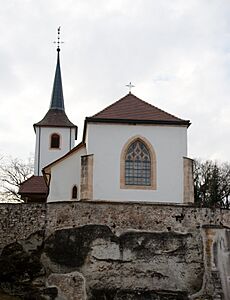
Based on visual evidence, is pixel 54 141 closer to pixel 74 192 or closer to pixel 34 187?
pixel 34 187

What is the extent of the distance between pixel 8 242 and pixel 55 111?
23.8 meters

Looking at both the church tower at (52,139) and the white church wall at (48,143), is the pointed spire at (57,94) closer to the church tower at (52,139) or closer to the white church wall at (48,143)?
the church tower at (52,139)

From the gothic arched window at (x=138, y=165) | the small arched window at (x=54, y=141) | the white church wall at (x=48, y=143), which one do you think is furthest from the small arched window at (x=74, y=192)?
the small arched window at (x=54, y=141)

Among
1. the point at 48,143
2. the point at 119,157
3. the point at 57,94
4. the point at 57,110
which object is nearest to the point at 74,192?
the point at 119,157

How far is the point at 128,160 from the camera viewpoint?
25719 millimetres

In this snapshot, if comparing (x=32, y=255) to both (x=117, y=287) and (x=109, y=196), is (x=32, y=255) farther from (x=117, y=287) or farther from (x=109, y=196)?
(x=109, y=196)

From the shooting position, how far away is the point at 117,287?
19.6m

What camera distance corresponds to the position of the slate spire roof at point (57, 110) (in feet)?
135

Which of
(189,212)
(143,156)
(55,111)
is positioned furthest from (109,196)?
(55,111)

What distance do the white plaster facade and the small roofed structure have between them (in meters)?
8.68

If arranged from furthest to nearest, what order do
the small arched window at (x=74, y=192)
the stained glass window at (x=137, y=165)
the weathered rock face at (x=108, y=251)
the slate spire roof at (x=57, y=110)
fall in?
the slate spire roof at (x=57, y=110)
the small arched window at (x=74, y=192)
the stained glass window at (x=137, y=165)
the weathered rock face at (x=108, y=251)

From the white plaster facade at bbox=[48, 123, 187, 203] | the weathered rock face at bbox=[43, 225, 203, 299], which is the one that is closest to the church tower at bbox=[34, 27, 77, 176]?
the white plaster facade at bbox=[48, 123, 187, 203]

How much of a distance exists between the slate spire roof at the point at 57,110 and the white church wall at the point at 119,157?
608 inches

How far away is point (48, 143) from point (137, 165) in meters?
16.3
